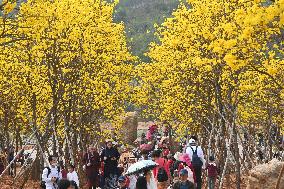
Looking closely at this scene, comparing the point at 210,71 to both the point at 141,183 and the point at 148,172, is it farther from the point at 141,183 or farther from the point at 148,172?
the point at 141,183

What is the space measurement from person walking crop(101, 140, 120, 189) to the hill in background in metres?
67.0

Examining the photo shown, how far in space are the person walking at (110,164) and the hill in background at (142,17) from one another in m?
67.0

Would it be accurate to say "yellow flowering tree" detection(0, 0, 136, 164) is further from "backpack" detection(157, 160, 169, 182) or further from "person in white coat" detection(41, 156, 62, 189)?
"backpack" detection(157, 160, 169, 182)

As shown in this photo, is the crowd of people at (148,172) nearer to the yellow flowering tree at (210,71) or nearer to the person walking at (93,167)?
the person walking at (93,167)

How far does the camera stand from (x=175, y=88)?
24297 millimetres

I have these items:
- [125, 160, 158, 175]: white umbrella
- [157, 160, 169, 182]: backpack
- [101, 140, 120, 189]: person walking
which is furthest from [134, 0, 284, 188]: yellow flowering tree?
[101, 140, 120, 189]: person walking

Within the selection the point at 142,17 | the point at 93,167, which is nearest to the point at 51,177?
the point at 93,167

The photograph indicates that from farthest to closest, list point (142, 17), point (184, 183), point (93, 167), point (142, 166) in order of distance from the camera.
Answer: point (142, 17) < point (93, 167) < point (142, 166) < point (184, 183)

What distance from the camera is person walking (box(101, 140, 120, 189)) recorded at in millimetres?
19469

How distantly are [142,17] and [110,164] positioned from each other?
10277 centimetres

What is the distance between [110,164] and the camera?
19.6 meters

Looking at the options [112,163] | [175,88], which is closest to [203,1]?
[175,88]

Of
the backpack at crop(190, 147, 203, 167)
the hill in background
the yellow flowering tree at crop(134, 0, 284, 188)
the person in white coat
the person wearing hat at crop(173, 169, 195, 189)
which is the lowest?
the person wearing hat at crop(173, 169, 195, 189)

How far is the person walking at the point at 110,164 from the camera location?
19469 mm
